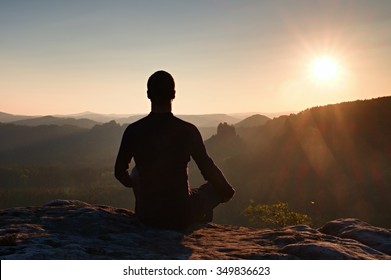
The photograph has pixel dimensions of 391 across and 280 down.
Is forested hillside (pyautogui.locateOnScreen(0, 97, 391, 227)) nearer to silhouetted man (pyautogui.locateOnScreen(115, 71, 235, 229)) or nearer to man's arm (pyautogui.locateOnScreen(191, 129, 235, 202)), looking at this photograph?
man's arm (pyautogui.locateOnScreen(191, 129, 235, 202))

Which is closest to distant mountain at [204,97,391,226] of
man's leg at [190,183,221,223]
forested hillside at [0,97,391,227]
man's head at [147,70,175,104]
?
forested hillside at [0,97,391,227]

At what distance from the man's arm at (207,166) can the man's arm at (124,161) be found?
5.24ft

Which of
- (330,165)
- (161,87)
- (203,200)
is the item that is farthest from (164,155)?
(330,165)

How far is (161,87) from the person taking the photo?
316 inches

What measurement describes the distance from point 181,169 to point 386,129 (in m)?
129

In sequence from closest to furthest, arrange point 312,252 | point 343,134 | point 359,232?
1. point 312,252
2. point 359,232
3. point 343,134

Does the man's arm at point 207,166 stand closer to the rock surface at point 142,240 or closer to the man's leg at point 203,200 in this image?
A: the man's leg at point 203,200

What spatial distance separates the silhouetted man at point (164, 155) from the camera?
8.03 m

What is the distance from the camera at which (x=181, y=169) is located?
26.8ft

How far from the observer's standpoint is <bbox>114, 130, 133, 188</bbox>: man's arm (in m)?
8.37

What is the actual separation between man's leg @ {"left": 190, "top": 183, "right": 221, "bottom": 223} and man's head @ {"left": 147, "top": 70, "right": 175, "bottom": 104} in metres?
2.47

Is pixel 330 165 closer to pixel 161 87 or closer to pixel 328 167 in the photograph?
pixel 328 167
